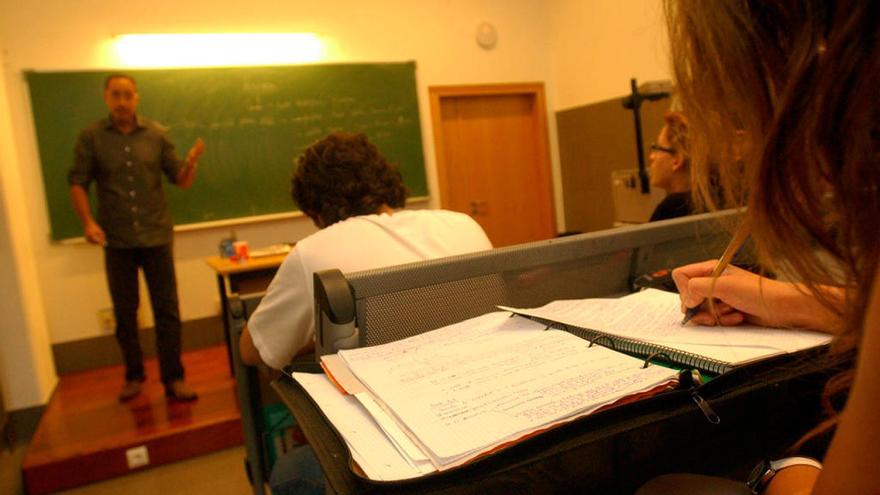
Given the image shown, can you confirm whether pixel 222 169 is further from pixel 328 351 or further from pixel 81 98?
pixel 328 351

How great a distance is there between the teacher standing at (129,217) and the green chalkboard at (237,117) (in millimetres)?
949

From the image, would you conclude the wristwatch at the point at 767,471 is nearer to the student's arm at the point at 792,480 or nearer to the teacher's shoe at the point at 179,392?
the student's arm at the point at 792,480

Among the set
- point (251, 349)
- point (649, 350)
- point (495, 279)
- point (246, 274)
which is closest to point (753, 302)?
point (649, 350)

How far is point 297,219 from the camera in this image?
4414 mm

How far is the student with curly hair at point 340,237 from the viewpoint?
4.15 feet

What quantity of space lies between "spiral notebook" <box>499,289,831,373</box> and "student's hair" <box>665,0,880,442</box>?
121 mm

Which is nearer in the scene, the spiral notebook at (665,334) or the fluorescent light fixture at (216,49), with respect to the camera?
the spiral notebook at (665,334)

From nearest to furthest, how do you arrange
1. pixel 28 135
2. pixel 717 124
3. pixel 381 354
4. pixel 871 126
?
pixel 871 126 → pixel 717 124 → pixel 381 354 → pixel 28 135

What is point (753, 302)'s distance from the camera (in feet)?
2.46

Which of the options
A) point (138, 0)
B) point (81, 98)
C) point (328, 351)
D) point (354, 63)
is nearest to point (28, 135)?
point (81, 98)

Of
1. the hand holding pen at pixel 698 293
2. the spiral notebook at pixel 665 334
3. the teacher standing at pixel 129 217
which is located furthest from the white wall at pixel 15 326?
the hand holding pen at pixel 698 293

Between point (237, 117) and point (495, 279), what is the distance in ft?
12.2

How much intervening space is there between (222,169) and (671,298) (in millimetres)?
3794

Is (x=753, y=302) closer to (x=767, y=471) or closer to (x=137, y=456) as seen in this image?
(x=767, y=471)
